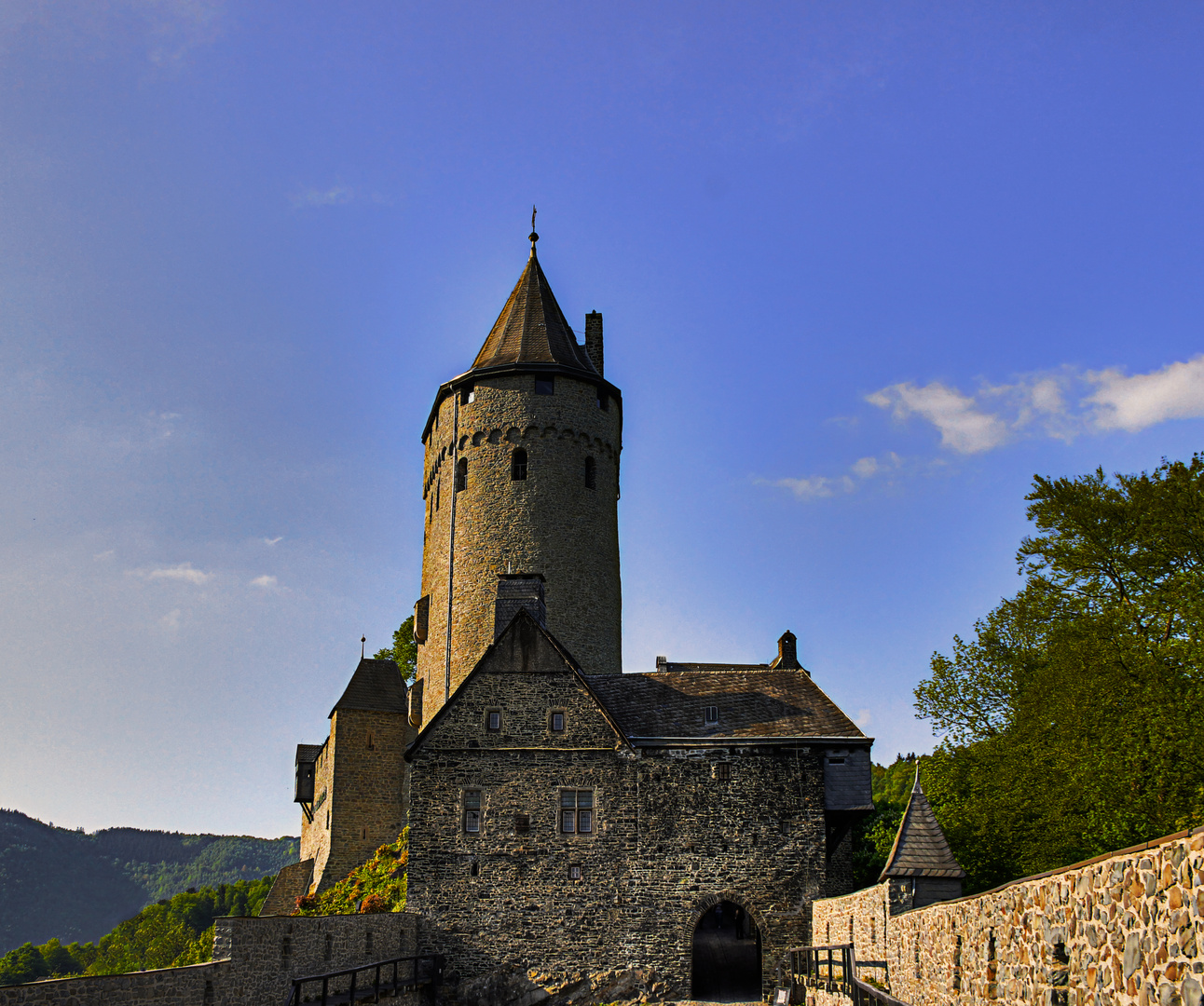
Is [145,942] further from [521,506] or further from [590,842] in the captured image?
[590,842]

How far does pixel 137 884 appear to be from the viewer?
537 feet

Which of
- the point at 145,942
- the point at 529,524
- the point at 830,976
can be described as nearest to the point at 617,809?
the point at 830,976

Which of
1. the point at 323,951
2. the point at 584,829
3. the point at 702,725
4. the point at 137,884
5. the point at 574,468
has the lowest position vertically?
the point at 137,884

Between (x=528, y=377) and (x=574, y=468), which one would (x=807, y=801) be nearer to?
(x=574, y=468)

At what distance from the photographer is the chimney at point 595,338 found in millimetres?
38406

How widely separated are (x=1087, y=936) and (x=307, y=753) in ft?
130

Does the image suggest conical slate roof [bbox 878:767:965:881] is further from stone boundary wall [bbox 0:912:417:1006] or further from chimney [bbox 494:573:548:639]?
chimney [bbox 494:573:548:639]

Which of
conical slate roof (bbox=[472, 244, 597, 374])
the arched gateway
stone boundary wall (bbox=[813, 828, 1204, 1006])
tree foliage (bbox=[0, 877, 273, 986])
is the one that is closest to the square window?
the arched gateway

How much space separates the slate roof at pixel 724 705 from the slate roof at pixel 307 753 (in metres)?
19.4

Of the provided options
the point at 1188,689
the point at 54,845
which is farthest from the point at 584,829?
the point at 54,845

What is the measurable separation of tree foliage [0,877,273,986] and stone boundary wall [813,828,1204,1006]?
84658 mm

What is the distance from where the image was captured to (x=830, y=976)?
56.5 ft

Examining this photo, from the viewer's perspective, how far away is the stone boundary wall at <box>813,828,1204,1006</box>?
5.82m

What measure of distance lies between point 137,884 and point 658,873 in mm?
165377
